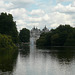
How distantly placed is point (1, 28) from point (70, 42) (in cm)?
3851

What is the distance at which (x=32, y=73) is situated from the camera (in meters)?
23.6

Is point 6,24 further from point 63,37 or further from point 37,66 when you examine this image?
point 37,66

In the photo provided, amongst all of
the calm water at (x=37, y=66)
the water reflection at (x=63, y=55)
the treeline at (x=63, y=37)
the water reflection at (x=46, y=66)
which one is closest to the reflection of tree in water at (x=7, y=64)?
the calm water at (x=37, y=66)

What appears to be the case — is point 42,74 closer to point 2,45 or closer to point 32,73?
point 32,73

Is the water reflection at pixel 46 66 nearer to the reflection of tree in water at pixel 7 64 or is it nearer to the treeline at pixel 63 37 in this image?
the reflection of tree in water at pixel 7 64

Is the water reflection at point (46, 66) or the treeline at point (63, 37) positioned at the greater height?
the treeline at point (63, 37)

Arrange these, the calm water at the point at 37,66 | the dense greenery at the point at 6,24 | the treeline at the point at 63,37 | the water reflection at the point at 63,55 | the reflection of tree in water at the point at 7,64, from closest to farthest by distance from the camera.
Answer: the calm water at the point at 37,66
the reflection of tree in water at the point at 7,64
the water reflection at the point at 63,55
the dense greenery at the point at 6,24
the treeline at the point at 63,37

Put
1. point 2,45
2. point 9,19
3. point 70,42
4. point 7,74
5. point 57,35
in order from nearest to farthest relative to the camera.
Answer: point 7,74, point 2,45, point 9,19, point 70,42, point 57,35

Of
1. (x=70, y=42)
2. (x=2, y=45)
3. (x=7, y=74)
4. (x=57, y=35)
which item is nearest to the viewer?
(x=7, y=74)

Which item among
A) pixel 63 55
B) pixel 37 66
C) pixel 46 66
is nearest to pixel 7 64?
pixel 37 66

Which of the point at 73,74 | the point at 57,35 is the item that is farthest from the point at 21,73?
the point at 57,35

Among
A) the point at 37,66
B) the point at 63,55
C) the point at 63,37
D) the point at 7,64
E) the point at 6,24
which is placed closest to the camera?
the point at 37,66

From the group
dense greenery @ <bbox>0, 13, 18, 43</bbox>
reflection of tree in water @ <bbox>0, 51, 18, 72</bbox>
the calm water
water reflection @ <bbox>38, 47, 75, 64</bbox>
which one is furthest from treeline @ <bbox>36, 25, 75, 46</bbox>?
reflection of tree in water @ <bbox>0, 51, 18, 72</bbox>

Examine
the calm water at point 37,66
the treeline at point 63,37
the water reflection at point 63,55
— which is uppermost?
the treeline at point 63,37
